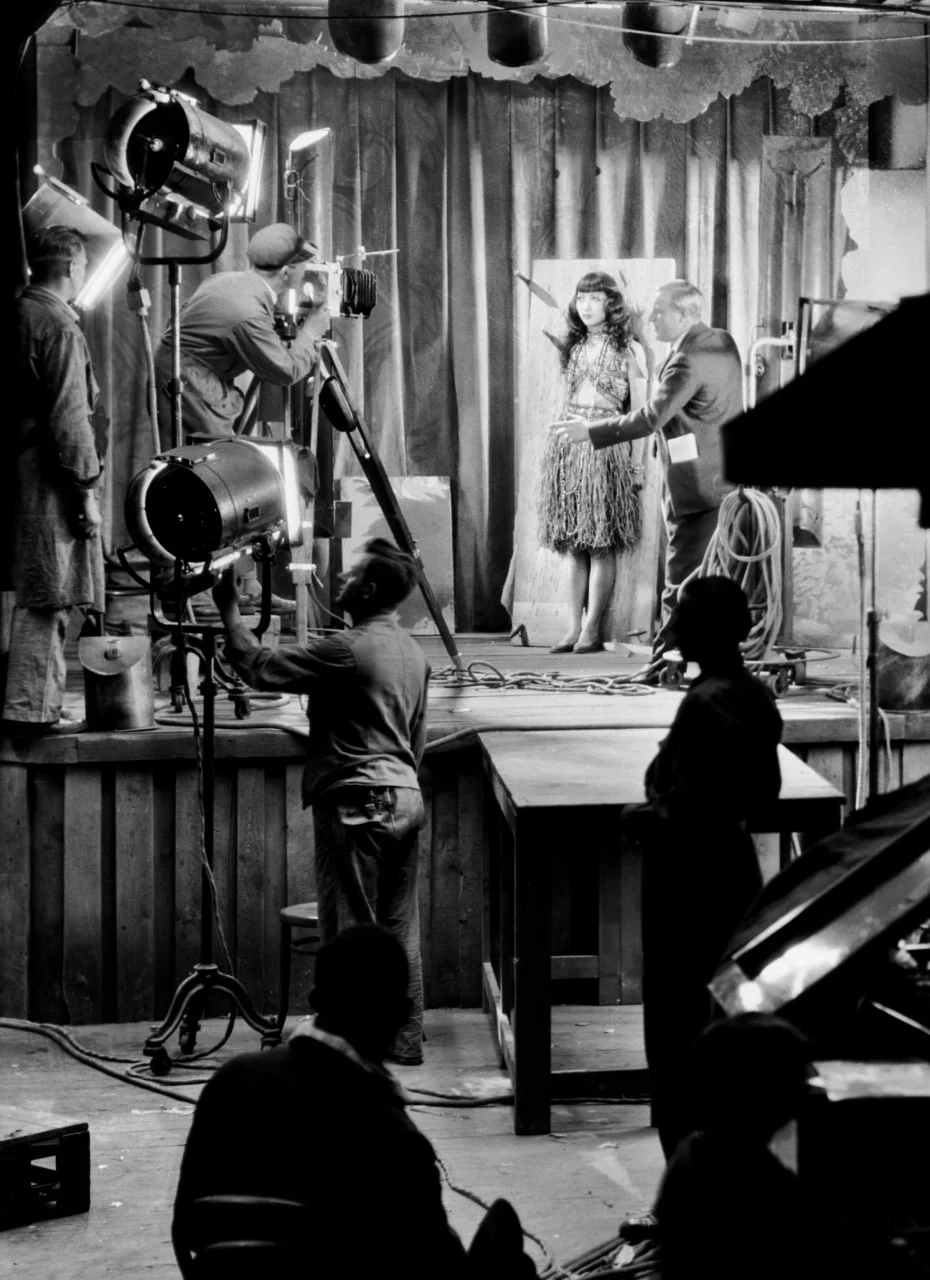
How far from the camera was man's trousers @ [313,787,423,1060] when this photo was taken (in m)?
6.06

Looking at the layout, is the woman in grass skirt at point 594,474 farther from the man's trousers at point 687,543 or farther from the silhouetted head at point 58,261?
the silhouetted head at point 58,261

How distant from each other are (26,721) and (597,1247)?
10.6ft

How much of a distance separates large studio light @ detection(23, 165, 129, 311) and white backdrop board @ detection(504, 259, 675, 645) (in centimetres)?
311

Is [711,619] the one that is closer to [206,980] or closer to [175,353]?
[206,980]

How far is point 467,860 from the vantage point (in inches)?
284

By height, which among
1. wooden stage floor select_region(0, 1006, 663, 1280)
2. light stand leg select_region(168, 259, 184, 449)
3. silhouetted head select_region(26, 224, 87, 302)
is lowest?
wooden stage floor select_region(0, 1006, 663, 1280)

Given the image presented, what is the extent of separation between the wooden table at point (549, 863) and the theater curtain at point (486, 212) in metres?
4.55

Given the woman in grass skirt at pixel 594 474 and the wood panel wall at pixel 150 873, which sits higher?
the woman in grass skirt at pixel 594 474

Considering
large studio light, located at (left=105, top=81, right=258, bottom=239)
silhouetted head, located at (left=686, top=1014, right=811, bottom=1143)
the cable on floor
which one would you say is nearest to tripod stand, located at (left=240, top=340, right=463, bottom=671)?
large studio light, located at (left=105, top=81, right=258, bottom=239)

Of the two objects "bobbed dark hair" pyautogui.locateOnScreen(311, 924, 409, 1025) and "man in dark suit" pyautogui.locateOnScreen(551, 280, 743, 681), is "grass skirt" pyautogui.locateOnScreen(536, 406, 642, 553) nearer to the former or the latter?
"man in dark suit" pyautogui.locateOnScreen(551, 280, 743, 681)

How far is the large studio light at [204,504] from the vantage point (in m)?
6.00

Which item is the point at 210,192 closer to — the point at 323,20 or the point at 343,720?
the point at 343,720

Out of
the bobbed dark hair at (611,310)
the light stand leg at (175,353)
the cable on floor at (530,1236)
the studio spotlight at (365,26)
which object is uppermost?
the studio spotlight at (365,26)

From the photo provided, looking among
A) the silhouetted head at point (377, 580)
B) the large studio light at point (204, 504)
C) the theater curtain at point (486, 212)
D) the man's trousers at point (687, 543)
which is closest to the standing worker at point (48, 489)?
the large studio light at point (204, 504)
